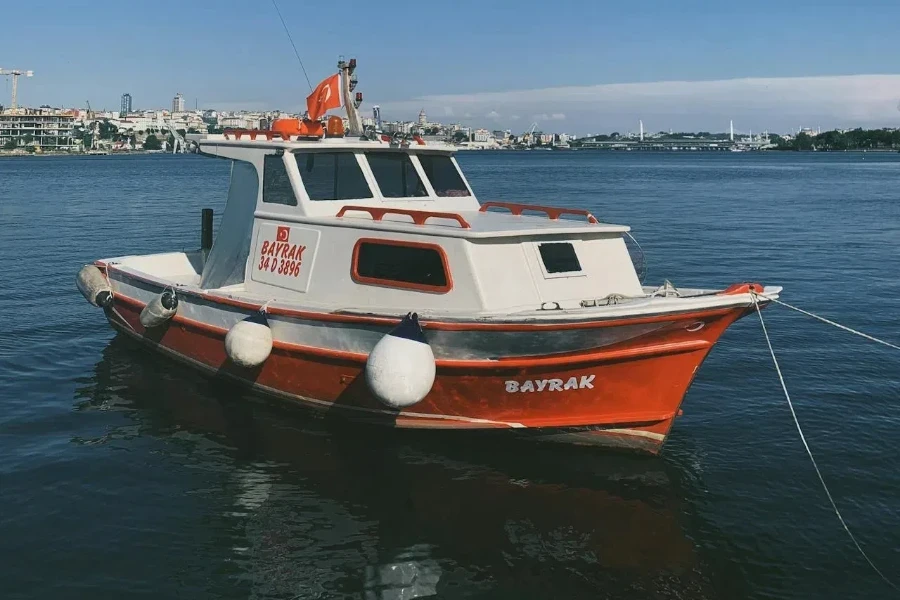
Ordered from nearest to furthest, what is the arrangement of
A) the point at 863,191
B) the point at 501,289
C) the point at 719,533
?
1. the point at 719,533
2. the point at 501,289
3. the point at 863,191

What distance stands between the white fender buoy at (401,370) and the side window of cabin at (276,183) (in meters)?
3.29

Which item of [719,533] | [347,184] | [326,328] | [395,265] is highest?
[347,184]

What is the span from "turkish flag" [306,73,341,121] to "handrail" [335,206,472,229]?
113 inches

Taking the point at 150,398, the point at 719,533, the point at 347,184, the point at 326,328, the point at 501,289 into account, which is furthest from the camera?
the point at 150,398

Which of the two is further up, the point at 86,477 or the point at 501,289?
the point at 501,289

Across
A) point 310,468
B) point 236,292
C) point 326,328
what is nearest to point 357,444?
point 310,468

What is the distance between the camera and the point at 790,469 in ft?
31.6

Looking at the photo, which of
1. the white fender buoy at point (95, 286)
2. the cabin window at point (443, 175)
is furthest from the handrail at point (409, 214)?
the white fender buoy at point (95, 286)

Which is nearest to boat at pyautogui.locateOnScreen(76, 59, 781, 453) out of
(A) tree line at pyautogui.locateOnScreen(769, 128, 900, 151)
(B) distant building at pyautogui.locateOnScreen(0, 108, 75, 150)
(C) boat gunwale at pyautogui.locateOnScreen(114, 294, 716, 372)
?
(C) boat gunwale at pyautogui.locateOnScreen(114, 294, 716, 372)

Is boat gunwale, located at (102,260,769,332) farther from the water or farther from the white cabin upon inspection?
the water

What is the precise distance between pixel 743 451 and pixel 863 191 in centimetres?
4962

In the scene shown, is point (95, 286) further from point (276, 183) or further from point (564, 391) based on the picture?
point (564, 391)

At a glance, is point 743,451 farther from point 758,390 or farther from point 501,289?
point 501,289

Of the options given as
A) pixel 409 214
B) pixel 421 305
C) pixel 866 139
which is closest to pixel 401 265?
pixel 421 305
